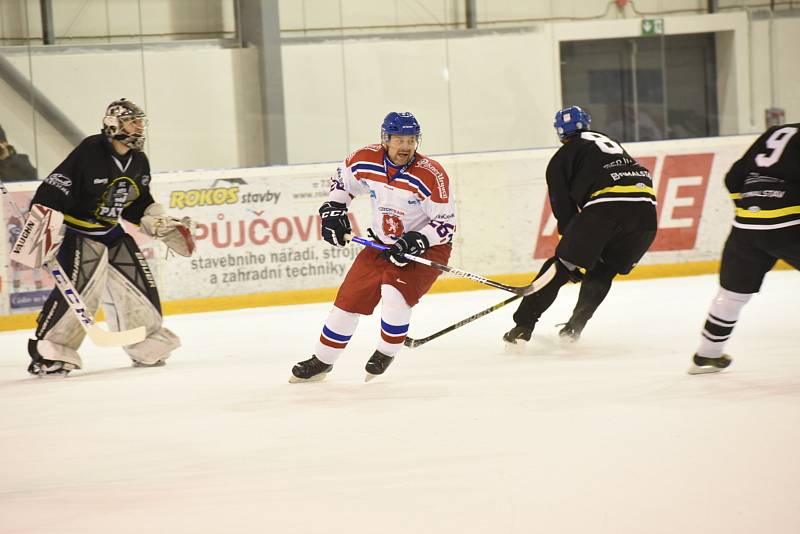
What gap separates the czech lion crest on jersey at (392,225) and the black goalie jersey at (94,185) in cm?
119

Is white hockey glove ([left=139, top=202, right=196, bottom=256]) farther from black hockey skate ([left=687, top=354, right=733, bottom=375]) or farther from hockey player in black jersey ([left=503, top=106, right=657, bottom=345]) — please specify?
black hockey skate ([left=687, top=354, right=733, bottom=375])

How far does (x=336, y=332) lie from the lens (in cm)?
393

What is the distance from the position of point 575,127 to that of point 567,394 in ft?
5.22

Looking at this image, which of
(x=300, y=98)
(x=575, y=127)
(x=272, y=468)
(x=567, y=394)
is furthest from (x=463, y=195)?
(x=272, y=468)

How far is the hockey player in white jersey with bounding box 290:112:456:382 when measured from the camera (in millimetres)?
3885

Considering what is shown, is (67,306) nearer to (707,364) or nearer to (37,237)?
(37,237)

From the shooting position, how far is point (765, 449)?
8.62 ft

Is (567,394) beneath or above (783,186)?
beneath

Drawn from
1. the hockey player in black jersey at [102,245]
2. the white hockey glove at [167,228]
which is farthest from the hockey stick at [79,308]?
the white hockey glove at [167,228]

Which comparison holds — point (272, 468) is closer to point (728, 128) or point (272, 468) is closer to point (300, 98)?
point (300, 98)

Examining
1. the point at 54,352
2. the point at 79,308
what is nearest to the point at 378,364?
the point at 79,308

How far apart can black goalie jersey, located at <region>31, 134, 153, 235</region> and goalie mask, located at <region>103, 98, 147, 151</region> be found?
0.05 metres

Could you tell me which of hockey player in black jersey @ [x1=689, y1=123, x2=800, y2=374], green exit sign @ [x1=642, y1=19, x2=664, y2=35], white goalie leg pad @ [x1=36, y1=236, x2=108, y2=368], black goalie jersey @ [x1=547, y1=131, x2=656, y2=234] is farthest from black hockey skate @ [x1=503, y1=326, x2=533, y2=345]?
green exit sign @ [x1=642, y1=19, x2=664, y2=35]

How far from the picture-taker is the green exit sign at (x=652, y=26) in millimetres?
8859
